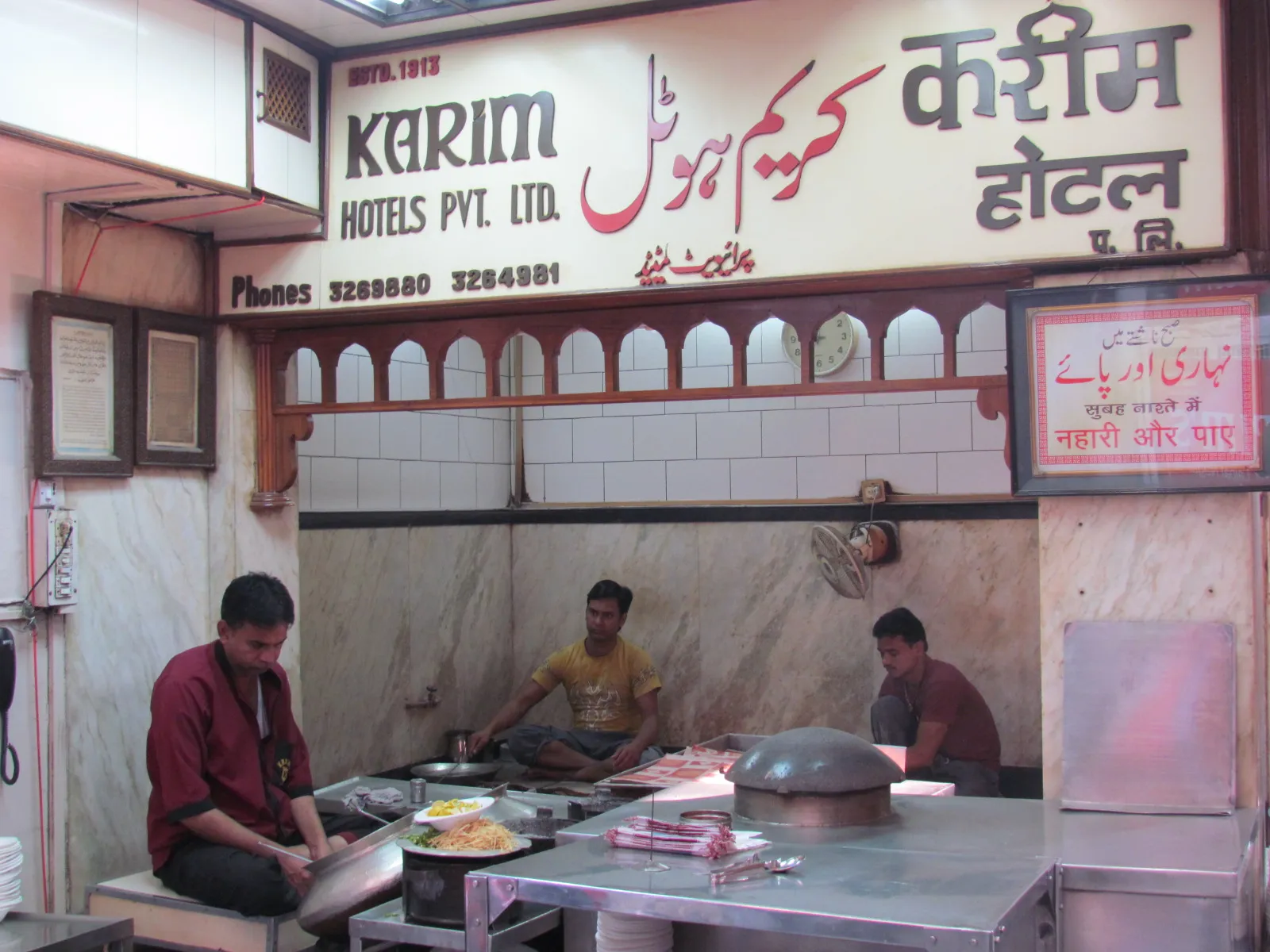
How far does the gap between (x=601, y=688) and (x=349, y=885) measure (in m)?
3.23

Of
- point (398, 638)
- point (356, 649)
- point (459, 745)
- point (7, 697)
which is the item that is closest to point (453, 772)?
point (459, 745)

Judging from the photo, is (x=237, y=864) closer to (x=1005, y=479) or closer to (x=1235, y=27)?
(x=1235, y=27)

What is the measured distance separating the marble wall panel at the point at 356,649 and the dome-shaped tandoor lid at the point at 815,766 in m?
3.41

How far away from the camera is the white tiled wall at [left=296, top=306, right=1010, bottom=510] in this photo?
22.7ft

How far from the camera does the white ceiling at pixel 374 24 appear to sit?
4.42 metres

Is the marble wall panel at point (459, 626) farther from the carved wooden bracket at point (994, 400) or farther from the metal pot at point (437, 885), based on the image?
the carved wooden bracket at point (994, 400)

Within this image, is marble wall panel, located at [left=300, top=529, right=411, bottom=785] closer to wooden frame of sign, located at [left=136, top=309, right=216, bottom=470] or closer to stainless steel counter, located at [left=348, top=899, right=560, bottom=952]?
wooden frame of sign, located at [left=136, top=309, right=216, bottom=470]

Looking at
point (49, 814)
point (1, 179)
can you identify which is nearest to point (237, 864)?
point (49, 814)

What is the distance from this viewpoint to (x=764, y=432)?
7527mm

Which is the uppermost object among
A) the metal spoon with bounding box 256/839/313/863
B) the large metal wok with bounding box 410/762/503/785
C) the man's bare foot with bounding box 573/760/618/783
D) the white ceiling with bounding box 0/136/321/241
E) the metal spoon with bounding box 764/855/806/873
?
the white ceiling with bounding box 0/136/321/241

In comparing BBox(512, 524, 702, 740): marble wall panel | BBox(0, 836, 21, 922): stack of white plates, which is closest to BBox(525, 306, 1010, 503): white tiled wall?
BBox(512, 524, 702, 740): marble wall panel

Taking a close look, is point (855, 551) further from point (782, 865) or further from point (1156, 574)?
point (782, 865)

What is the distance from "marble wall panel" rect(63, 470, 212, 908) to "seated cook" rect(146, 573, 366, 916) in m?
0.25

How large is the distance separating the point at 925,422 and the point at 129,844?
15.1ft
